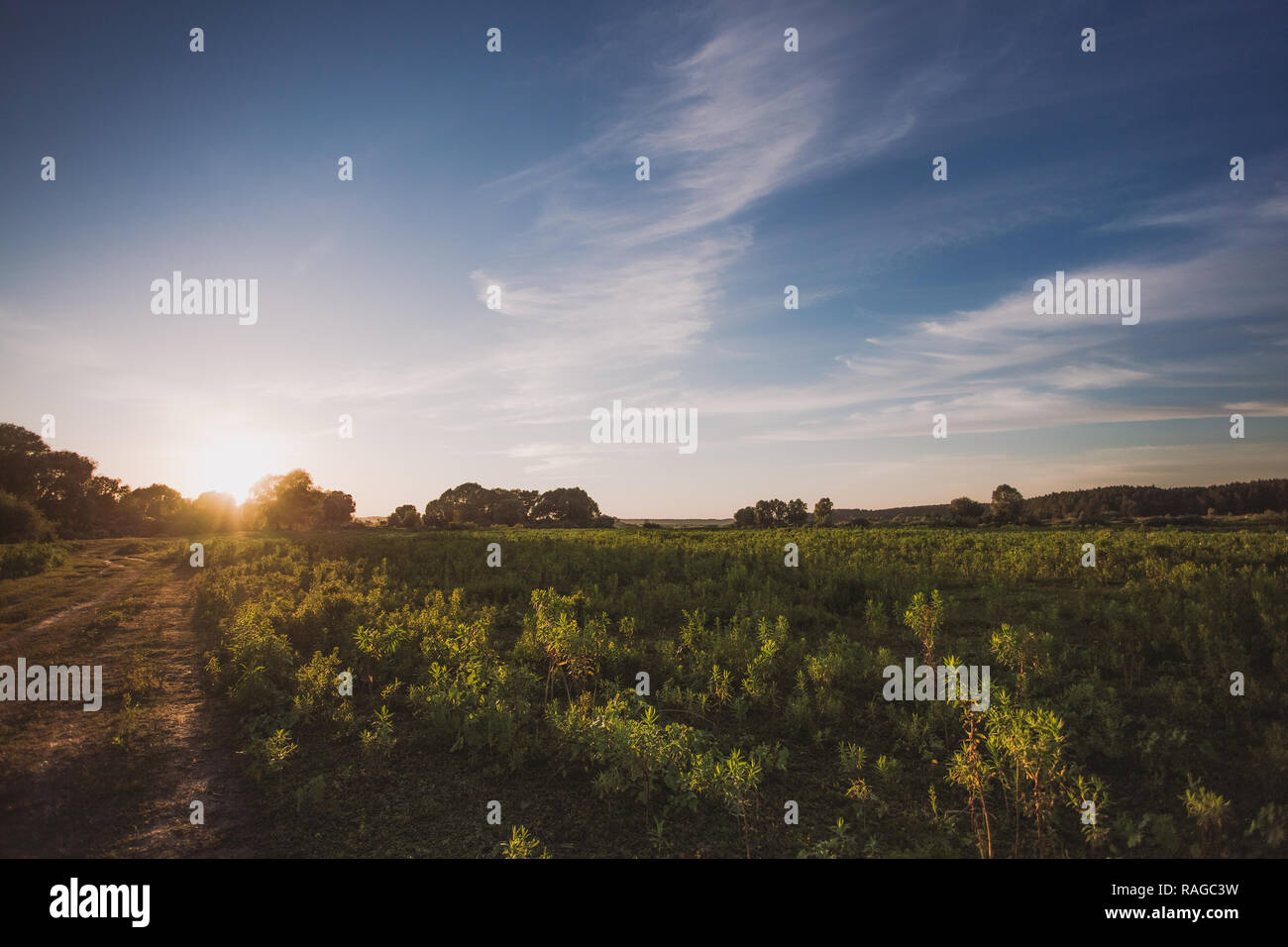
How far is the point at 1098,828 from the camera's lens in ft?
17.6

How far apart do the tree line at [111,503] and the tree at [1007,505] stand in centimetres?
6838

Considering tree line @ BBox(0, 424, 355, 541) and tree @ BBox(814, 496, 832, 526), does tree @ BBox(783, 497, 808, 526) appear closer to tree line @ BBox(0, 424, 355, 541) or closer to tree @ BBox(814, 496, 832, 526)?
tree @ BBox(814, 496, 832, 526)

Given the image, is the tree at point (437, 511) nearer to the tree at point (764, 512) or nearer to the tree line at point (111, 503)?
the tree line at point (111, 503)

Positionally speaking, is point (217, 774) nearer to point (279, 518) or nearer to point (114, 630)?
point (114, 630)

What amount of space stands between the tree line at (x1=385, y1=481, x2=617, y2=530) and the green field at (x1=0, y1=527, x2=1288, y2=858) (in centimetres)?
5943

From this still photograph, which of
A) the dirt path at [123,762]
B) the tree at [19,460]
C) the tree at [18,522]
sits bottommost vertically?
the dirt path at [123,762]

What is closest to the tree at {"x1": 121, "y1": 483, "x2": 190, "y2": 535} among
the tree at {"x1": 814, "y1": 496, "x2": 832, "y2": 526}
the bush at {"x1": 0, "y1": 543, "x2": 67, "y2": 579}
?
the bush at {"x1": 0, "y1": 543, "x2": 67, "y2": 579}

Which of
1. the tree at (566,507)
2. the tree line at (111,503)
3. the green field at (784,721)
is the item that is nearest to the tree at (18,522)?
the tree line at (111,503)

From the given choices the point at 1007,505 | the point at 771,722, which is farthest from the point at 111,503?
the point at 1007,505

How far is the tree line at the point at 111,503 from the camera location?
47.0 metres

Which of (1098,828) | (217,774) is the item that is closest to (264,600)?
(217,774)

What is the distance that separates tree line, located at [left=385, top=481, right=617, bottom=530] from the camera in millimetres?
75062

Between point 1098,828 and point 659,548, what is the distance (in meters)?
20.4

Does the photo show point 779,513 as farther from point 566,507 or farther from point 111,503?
point 111,503
